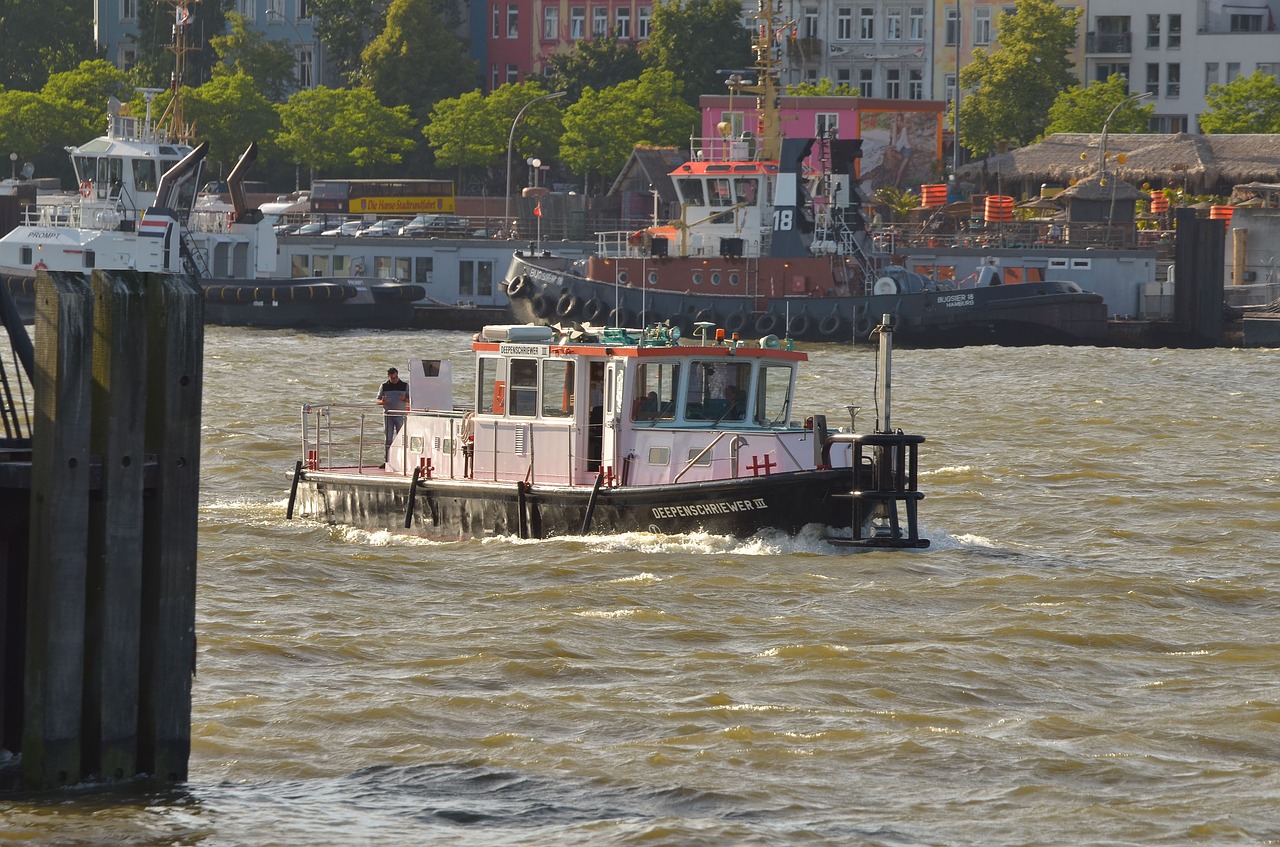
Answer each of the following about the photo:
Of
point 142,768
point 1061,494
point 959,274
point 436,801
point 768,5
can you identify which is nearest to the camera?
Result: point 142,768

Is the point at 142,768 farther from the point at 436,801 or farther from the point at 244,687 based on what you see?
the point at 244,687

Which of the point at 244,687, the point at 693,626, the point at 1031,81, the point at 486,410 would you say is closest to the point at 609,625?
the point at 693,626

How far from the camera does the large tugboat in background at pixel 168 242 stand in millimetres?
59219

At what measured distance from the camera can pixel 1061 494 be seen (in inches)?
1145

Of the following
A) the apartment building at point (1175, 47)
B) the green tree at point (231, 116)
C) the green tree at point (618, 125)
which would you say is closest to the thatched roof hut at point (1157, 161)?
the green tree at point (618, 125)

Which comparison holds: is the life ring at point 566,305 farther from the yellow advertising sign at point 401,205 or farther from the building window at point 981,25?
the building window at point 981,25

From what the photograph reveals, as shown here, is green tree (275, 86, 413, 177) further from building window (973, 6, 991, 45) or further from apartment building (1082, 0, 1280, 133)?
apartment building (1082, 0, 1280, 133)

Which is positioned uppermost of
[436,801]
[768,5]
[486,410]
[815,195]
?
[768,5]

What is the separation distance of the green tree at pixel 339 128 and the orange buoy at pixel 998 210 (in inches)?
1088

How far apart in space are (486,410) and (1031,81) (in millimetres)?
69977

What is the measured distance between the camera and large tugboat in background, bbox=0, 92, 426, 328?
59219mm

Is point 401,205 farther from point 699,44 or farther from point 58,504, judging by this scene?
point 58,504

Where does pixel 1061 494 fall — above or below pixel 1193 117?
below

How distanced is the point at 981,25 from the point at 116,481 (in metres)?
89.0
